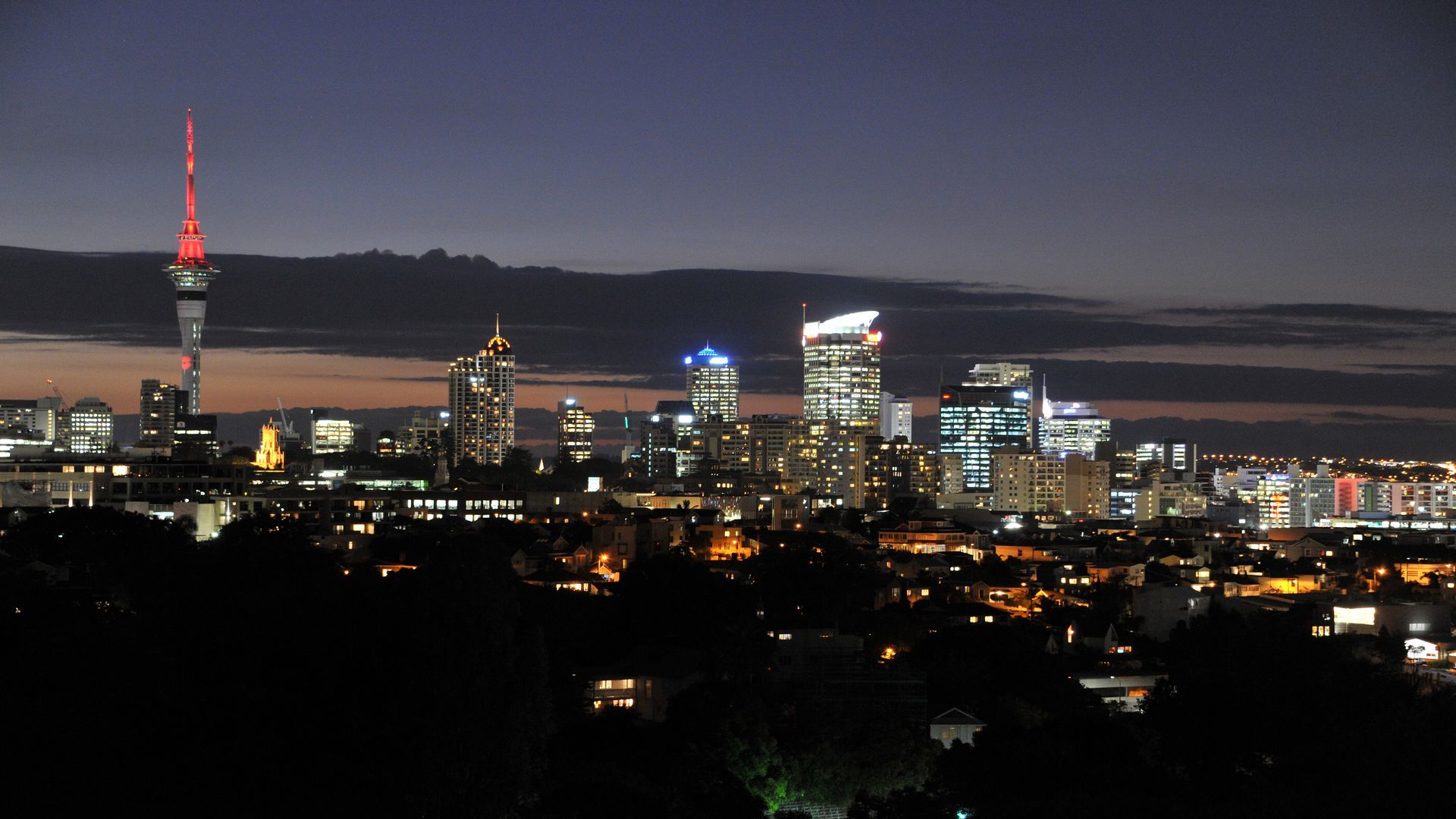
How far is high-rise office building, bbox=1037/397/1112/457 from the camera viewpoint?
112062 millimetres

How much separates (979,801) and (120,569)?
1316cm

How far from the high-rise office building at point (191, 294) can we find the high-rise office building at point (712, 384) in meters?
31.6

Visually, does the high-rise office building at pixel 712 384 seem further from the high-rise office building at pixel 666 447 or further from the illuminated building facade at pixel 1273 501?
the illuminated building facade at pixel 1273 501

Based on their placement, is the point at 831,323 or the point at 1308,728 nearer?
the point at 1308,728

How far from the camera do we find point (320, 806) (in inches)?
453

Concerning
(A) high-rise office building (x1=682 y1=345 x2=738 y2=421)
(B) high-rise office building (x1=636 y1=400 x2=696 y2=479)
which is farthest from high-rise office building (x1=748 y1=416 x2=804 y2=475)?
(A) high-rise office building (x1=682 y1=345 x2=738 y2=421)

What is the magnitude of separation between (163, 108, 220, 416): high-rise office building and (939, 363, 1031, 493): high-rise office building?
40.5m

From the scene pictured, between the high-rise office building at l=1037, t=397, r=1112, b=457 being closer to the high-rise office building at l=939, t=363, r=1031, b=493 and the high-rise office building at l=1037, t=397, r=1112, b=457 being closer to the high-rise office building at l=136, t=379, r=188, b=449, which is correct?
the high-rise office building at l=939, t=363, r=1031, b=493

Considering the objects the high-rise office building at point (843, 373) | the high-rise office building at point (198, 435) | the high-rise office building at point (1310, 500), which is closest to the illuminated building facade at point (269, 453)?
the high-rise office building at point (198, 435)

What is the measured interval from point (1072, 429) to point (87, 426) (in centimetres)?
6085

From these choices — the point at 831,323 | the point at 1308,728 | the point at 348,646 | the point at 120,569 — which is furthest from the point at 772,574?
the point at 831,323

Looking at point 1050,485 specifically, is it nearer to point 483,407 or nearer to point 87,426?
point 483,407

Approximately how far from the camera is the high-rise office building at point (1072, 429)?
368 ft

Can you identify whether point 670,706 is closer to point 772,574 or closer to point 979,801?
point 979,801
